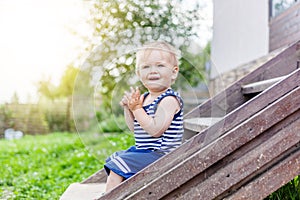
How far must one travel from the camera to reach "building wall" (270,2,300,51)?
453 centimetres

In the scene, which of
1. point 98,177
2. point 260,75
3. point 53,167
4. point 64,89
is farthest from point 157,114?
point 64,89

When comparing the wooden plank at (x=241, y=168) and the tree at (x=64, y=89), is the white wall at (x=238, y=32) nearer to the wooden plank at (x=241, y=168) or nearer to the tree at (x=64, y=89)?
the tree at (x=64, y=89)

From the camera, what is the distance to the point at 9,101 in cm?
1045

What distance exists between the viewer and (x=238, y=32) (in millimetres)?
7199

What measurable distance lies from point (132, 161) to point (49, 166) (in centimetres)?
337

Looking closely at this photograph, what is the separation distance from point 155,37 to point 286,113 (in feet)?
1.66

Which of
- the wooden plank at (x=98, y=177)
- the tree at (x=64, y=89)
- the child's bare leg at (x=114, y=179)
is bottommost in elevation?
the tree at (x=64, y=89)

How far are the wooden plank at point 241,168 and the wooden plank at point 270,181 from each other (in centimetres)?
Answer: 3

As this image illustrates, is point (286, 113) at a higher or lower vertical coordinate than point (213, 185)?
higher

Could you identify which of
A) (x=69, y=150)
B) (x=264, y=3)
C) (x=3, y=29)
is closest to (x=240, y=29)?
(x=264, y=3)

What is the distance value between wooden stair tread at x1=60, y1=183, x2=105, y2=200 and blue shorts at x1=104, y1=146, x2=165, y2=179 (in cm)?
27

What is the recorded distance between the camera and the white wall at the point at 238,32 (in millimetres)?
6387

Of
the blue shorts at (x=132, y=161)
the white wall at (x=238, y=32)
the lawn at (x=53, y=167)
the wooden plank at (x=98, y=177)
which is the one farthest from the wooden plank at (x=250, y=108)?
the white wall at (x=238, y=32)

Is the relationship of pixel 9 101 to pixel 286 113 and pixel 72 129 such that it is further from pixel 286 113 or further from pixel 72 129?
pixel 286 113
